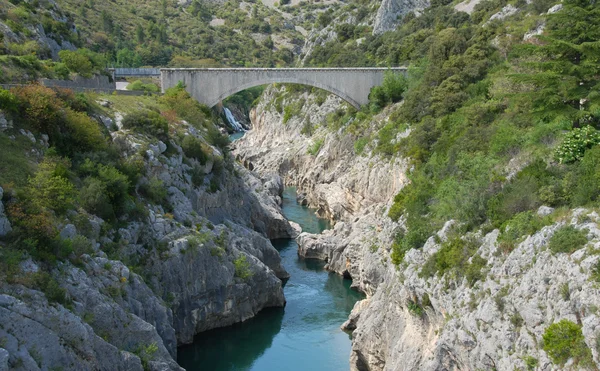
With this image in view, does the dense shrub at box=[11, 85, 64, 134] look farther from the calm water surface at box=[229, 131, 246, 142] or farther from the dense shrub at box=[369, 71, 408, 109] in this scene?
the calm water surface at box=[229, 131, 246, 142]

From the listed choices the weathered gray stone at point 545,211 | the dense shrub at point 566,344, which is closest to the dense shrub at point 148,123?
the weathered gray stone at point 545,211

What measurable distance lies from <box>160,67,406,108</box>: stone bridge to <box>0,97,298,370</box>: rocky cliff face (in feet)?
44.8

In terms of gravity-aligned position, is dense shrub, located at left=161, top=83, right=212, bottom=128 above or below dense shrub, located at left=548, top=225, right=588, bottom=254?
above

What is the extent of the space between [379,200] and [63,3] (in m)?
77.7

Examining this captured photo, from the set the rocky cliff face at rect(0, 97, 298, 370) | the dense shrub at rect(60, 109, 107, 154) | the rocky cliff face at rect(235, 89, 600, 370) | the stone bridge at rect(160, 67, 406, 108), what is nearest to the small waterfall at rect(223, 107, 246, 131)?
the stone bridge at rect(160, 67, 406, 108)

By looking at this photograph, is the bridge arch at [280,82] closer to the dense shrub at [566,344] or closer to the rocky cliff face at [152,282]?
the rocky cliff face at [152,282]

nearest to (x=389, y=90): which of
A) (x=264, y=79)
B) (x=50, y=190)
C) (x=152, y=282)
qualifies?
(x=264, y=79)

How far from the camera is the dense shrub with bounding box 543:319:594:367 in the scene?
1833 cm

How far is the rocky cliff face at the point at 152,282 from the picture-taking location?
22297 mm

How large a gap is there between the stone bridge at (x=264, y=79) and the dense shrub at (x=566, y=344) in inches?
1781

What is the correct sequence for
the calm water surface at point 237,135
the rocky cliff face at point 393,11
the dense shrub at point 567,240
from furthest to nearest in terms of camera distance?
the calm water surface at point 237,135, the rocky cliff face at point 393,11, the dense shrub at point 567,240

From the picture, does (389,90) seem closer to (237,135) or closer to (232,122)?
(237,135)

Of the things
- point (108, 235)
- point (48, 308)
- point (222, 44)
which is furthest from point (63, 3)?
point (48, 308)

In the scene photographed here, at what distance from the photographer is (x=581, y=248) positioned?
20.5m
